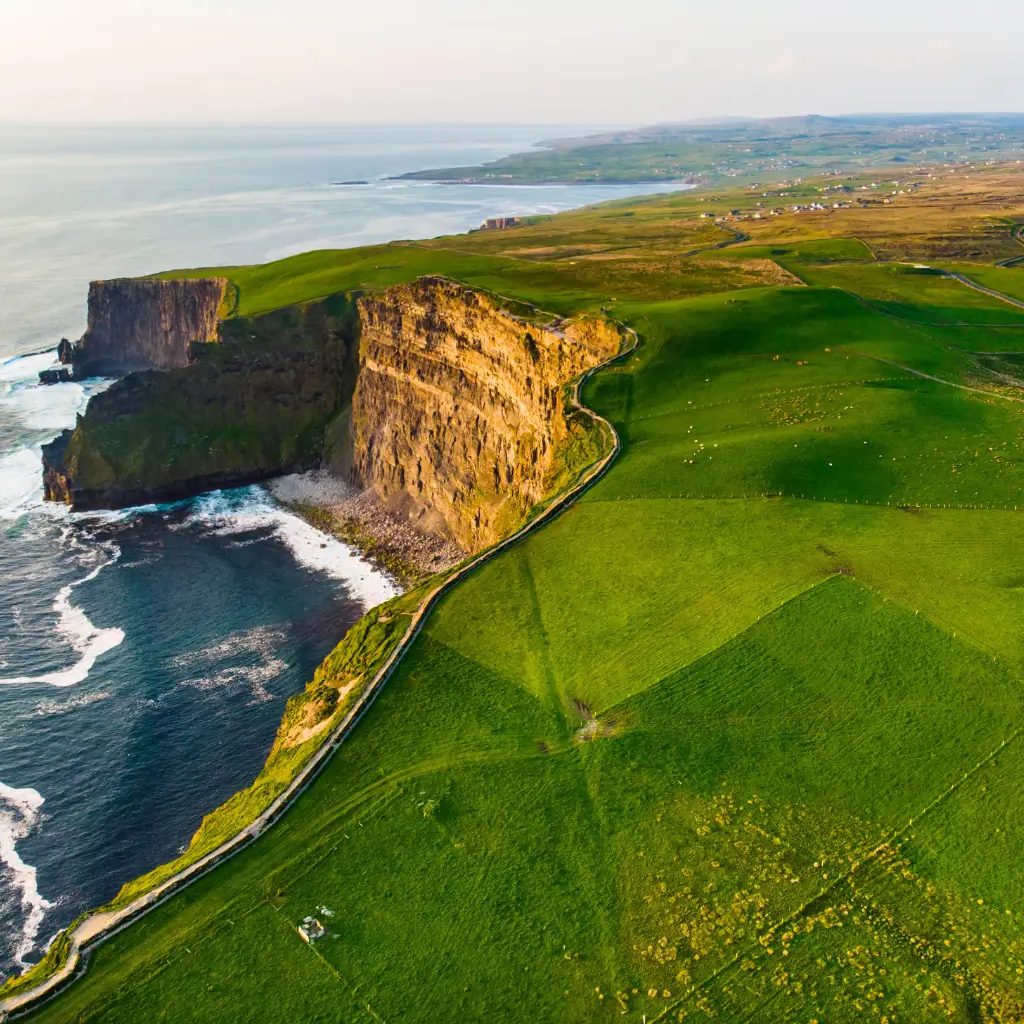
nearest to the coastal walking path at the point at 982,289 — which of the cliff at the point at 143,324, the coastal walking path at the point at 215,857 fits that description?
the coastal walking path at the point at 215,857

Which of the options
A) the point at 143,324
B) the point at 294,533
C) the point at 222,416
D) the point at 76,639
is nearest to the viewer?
the point at 76,639

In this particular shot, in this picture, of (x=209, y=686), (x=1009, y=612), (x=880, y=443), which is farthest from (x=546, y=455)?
(x=1009, y=612)

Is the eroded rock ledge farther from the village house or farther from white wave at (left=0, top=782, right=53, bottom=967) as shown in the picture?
the village house

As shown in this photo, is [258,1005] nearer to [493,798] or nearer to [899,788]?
[493,798]

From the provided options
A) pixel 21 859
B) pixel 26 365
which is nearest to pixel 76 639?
pixel 21 859

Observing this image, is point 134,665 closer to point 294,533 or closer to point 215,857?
point 294,533

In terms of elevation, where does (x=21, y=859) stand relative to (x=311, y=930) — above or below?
below
